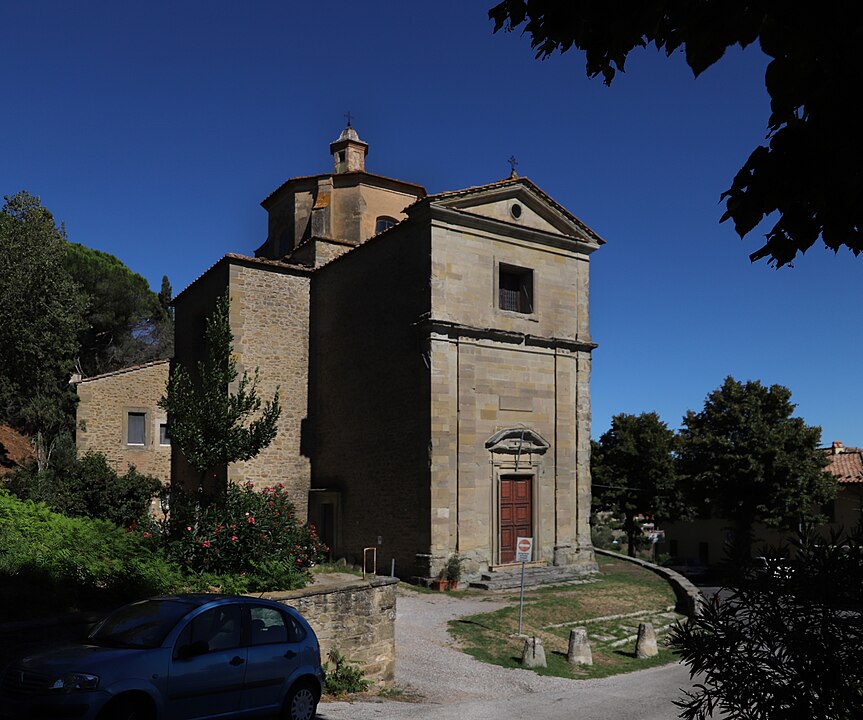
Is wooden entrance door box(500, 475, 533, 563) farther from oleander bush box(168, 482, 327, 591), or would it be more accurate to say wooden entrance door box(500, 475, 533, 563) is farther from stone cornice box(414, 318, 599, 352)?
oleander bush box(168, 482, 327, 591)

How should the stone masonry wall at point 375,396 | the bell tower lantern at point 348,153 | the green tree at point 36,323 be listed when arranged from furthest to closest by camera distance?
the bell tower lantern at point 348,153 → the green tree at point 36,323 → the stone masonry wall at point 375,396

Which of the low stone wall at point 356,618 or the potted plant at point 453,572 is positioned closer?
the low stone wall at point 356,618

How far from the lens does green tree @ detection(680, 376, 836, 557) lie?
29.9 meters

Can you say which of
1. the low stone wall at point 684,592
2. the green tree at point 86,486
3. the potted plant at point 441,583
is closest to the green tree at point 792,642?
the low stone wall at point 684,592

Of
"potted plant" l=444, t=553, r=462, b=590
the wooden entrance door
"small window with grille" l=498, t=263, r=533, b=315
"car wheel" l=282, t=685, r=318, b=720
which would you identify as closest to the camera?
"car wheel" l=282, t=685, r=318, b=720

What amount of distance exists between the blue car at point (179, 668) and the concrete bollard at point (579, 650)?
24.4 ft

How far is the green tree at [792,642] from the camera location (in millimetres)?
3498

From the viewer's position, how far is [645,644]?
15.2 metres

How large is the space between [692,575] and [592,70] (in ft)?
105

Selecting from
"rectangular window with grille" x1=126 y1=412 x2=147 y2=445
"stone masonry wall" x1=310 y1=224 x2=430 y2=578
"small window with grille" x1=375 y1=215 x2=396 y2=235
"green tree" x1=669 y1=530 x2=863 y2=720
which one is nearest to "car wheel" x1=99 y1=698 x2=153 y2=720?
"green tree" x1=669 y1=530 x2=863 y2=720

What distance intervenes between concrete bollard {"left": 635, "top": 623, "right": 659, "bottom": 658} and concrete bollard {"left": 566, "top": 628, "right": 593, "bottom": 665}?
1.32 m

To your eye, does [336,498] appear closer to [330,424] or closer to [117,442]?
[330,424]

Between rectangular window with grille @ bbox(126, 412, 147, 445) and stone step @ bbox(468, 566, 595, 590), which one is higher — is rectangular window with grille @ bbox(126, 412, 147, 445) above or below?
above

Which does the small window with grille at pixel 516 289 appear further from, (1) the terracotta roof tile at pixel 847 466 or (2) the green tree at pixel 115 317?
(2) the green tree at pixel 115 317
